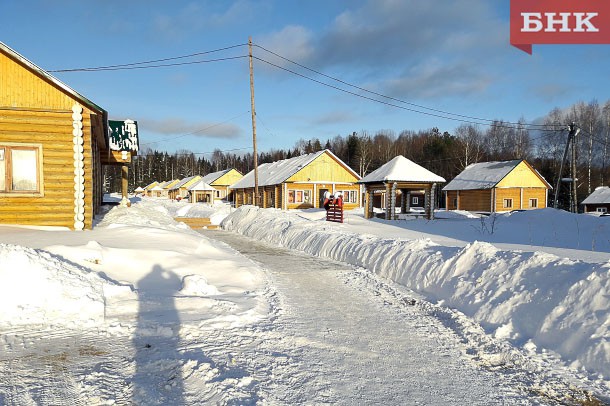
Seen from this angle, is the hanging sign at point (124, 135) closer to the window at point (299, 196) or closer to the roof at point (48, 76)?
the roof at point (48, 76)

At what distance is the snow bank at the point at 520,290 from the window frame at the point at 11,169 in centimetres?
972

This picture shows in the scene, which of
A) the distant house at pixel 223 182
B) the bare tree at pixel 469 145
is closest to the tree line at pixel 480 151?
the bare tree at pixel 469 145

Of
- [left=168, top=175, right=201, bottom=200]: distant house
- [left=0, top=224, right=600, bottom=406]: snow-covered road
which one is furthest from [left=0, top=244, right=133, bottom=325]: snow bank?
[left=168, top=175, right=201, bottom=200]: distant house

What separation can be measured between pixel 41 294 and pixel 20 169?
7721 millimetres

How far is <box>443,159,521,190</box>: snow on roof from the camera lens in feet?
132

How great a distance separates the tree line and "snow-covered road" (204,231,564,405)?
88.9ft

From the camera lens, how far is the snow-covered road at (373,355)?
4051 millimetres

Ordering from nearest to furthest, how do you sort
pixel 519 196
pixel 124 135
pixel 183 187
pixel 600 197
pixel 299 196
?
pixel 124 135
pixel 299 196
pixel 519 196
pixel 600 197
pixel 183 187

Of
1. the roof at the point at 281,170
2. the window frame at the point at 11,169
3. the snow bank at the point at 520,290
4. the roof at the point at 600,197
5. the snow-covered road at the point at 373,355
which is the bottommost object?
the snow-covered road at the point at 373,355

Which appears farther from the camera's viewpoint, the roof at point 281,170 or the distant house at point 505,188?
the distant house at point 505,188

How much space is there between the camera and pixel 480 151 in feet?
244

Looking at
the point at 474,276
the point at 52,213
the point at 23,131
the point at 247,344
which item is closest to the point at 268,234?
the point at 52,213

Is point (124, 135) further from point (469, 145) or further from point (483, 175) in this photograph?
point (469, 145)

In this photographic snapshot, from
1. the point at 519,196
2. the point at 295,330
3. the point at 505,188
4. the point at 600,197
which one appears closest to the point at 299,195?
the point at 505,188
